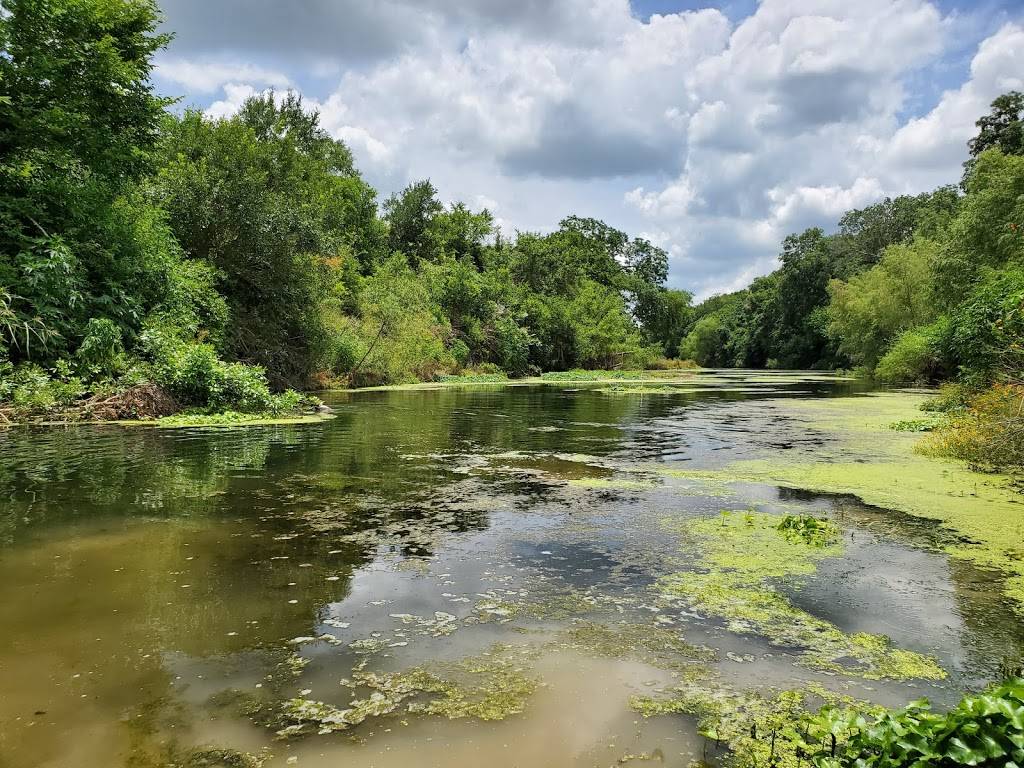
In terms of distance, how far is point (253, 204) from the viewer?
68.2 ft

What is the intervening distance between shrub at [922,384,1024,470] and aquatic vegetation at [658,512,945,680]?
4.43m

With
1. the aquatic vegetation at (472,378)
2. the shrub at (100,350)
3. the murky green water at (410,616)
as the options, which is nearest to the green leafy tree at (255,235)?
the shrub at (100,350)

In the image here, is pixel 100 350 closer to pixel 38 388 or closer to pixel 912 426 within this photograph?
pixel 38 388

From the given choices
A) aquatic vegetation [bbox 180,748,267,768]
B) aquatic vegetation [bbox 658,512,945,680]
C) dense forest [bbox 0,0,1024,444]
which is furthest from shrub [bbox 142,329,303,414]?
aquatic vegetation [bbox 180,748,267,768]

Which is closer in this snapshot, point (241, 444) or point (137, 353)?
point (241, 444)

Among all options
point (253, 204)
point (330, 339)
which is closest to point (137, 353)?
point (253, 204)

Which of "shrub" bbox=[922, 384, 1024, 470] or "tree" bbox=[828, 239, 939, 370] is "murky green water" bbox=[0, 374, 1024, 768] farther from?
"tree" bbox=[828, 239, 939, 370]

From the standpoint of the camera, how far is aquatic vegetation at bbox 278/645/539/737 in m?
2.81

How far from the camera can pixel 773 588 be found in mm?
4520

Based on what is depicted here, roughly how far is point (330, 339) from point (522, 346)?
20.7 metres

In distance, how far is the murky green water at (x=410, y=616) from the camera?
2723 mm

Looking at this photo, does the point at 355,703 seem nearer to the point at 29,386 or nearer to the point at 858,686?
the point at 858,686

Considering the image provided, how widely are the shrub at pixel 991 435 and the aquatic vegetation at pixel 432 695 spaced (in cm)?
785

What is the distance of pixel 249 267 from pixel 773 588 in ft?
69.5
